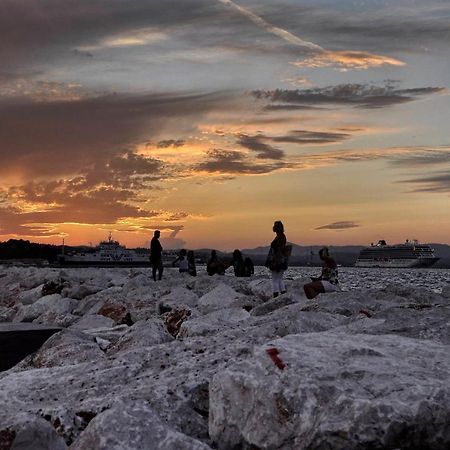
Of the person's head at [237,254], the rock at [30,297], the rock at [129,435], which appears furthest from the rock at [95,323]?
the person's head at [237,254]

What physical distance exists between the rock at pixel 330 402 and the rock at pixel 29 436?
1.02 metres

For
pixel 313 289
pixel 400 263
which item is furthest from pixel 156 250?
pixel 400 263

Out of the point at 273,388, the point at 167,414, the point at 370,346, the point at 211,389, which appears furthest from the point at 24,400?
the point at 370,346

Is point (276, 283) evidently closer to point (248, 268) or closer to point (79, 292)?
point (79, 292)

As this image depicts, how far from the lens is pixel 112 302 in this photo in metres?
14.0

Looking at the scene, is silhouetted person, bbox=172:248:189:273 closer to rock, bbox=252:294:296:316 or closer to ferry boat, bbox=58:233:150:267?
rock, bbox=252:294:296:316

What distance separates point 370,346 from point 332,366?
0.68 metres

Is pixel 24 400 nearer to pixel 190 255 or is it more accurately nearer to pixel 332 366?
pixel 332 366

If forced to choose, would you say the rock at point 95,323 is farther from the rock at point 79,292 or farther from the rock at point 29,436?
the rock at point 29,436

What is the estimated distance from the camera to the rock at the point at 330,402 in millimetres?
3990

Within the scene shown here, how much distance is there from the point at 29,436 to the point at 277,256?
942 centimetres

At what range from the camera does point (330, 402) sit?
4145 mm

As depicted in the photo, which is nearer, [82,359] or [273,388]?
[273,388]

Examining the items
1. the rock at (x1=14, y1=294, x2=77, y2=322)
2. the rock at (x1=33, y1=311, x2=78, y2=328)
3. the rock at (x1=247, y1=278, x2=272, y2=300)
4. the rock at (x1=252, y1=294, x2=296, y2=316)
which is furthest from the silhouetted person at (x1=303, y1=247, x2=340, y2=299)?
the rock at (x1=14, y1=294, x2=77, y2=322)
